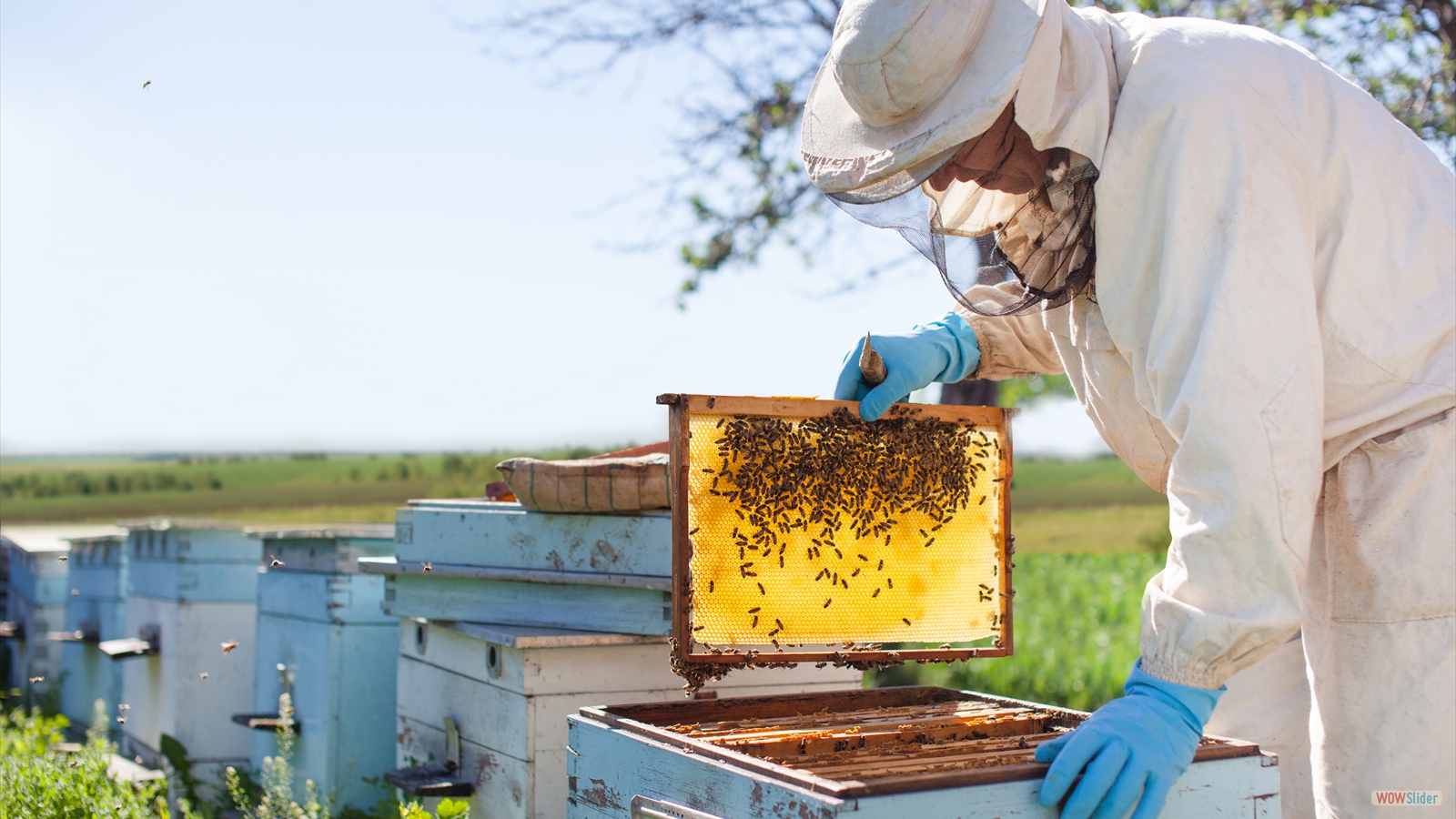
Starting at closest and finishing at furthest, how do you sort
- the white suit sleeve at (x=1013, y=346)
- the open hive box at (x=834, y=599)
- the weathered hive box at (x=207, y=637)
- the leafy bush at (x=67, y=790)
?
1. the open hive box at (x=834, y=599)
2. the white suit sleeve at (x=1013, y=346)
3. the leafy bush at (x=67, y=790)
4. the weathered hive box at (x=207, y=637)

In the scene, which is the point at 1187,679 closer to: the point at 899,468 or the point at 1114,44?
the point at 899,468

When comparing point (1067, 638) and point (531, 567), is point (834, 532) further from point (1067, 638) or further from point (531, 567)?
point (1067, 638)

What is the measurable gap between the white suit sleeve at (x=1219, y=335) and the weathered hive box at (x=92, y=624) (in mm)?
5771

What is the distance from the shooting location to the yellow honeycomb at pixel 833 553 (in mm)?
2467

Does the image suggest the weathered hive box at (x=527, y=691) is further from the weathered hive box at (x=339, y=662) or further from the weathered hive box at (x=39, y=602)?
the weathered hive box at (x=39, y=602)

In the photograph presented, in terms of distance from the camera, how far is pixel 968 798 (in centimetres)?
158

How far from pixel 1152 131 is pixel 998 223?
48cm

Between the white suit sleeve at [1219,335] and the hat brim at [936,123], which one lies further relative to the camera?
the hat brim at [936,123]

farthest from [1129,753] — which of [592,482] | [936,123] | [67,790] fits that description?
[67,790]

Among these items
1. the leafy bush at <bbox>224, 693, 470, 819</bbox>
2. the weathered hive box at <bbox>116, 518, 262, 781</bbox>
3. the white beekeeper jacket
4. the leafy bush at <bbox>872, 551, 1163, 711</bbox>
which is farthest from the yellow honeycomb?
the weathered hive box at <bbox>116, 518, 262, 781</bbox>

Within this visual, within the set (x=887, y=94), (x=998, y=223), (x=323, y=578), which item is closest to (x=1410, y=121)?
(x=998, y=223)

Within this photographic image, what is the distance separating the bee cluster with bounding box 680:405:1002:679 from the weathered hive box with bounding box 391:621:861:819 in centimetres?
72

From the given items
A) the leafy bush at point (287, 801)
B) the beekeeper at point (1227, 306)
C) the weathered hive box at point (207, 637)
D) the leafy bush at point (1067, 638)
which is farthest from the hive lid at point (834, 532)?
the weathered hive box at point (207, 637)

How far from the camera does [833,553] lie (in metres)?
2.61
